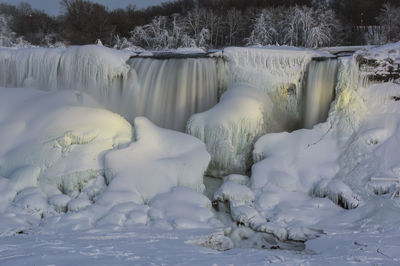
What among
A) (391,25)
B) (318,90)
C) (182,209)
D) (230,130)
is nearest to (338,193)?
(230,130)

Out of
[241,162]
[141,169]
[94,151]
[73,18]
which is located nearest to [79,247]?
[141,169]

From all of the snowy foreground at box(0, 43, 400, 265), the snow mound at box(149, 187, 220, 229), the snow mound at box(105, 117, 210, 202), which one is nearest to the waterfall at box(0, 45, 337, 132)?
the snowy foreground at box(0, 43, 400, 265)

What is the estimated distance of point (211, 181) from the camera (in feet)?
24.1

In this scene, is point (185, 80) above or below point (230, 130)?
above

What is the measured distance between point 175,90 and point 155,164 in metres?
2.31

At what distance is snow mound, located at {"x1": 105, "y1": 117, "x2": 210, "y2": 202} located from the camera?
6277mm

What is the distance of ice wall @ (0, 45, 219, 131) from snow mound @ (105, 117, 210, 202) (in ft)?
4.45

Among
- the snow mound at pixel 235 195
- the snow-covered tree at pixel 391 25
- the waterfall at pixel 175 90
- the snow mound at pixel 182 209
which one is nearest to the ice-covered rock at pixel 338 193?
the snow mound at pixel 235 195

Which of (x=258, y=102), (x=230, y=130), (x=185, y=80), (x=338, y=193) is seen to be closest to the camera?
(x=338, y=193)

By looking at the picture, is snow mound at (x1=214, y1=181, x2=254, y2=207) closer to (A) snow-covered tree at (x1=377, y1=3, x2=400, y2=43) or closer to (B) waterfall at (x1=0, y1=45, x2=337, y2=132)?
(B) waterfall at (x1=0, y1=45, x2=337, y2=132)

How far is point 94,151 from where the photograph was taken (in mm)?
6809

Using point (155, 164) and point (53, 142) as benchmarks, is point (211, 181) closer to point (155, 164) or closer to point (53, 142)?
point (155, 164)

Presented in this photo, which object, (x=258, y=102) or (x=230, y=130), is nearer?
(x=230, y=130)

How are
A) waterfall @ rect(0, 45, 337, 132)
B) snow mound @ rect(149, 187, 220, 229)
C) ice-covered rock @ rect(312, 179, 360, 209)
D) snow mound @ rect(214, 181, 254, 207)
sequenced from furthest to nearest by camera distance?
waterfall @ rect(0, 45, 337, 132), snow mound @ rect(214, 181, 254, 207), ice-covered rock @ rect(312, 179, 360, 209), snow mound @ rect(149, 187, 220, 229)
